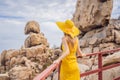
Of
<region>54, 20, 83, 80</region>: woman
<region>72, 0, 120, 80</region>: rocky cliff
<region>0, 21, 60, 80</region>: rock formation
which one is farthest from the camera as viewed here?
<region>0, 21, 60, 80</region>: rock formation

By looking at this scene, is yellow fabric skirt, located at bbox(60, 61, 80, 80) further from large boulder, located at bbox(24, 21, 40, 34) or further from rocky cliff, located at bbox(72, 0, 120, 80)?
large boulder, located at bbox(24, 21, 40, 34)

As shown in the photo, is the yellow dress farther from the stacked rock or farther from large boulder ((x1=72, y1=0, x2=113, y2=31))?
the stacked rock

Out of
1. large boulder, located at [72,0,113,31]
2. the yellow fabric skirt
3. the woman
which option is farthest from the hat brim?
large boulder, located at [72,0,113,31]

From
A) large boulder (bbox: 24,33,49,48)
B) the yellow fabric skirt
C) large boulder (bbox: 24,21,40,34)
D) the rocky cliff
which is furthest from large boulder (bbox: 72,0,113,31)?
the yellow fabric skirt

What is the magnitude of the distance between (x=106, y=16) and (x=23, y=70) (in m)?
11.7

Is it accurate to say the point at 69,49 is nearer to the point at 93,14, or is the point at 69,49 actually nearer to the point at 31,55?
the point at 93,14

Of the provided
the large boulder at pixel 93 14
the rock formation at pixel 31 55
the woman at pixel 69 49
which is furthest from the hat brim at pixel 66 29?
the rock formation at pixel 31 55

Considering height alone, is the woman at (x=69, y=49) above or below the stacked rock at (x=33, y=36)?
above

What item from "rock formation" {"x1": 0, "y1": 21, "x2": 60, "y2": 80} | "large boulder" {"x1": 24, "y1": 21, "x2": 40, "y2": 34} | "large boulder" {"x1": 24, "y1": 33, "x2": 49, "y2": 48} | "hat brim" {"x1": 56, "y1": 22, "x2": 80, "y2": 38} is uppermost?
"hat brim" {"x1": 56, "y1": 22, "x2": 80, "y2": 38}

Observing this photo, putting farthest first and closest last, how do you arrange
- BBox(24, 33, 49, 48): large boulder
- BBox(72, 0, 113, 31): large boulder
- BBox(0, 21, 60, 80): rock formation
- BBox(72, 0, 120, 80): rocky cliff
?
BBox(24, 33, 49, 48): large boulder
BBox(0, 21, 60, 80): rock formation
BBox(72, 0, 113, 31): large boulder
BBox(72, 0, 120, 80): rocky cliff

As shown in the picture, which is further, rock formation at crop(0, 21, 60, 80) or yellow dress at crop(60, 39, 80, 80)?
rock formation at crop(0, 21, 60, 80)

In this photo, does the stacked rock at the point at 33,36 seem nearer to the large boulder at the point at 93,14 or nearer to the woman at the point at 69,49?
the large boulder at the point at 93,14

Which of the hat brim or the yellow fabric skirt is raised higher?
the hat brim

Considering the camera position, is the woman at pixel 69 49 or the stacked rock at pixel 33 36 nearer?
the woman at pixel 69 49
